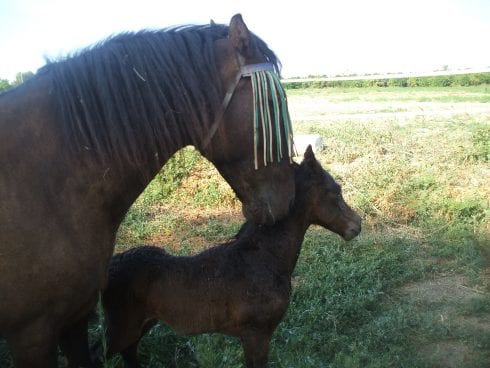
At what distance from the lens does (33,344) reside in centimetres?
181

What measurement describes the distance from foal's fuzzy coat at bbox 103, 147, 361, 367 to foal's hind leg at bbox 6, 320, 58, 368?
73 centimetres

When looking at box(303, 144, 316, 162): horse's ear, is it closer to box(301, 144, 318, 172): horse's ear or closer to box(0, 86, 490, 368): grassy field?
box(301, 144, 318, 172): horse's ear

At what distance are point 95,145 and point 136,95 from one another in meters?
0.26

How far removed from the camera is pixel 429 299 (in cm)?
416

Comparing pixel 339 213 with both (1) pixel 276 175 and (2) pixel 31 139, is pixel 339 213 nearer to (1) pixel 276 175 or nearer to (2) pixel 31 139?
(1) pixel 276 175

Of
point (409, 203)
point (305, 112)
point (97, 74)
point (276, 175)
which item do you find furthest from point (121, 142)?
point (305, 112)

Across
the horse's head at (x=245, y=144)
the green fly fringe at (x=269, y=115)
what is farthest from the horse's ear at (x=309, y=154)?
the green fly fringe at (x=269, y=115)

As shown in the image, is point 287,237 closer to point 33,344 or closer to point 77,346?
point 77,346

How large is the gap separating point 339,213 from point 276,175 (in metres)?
0.83

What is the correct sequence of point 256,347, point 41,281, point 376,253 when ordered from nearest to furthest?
point 41,281
point 256,347
point 376,253

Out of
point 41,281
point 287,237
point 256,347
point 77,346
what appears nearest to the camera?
point 41,281

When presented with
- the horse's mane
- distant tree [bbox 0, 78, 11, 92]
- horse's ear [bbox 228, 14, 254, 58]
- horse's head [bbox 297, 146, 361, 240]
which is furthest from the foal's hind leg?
distant tree [bbox 0, 78, 11, 92]

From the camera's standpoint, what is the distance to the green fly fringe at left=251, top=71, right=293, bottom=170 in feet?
6.09

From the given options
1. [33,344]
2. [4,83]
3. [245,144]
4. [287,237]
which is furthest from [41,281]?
[4,83]
